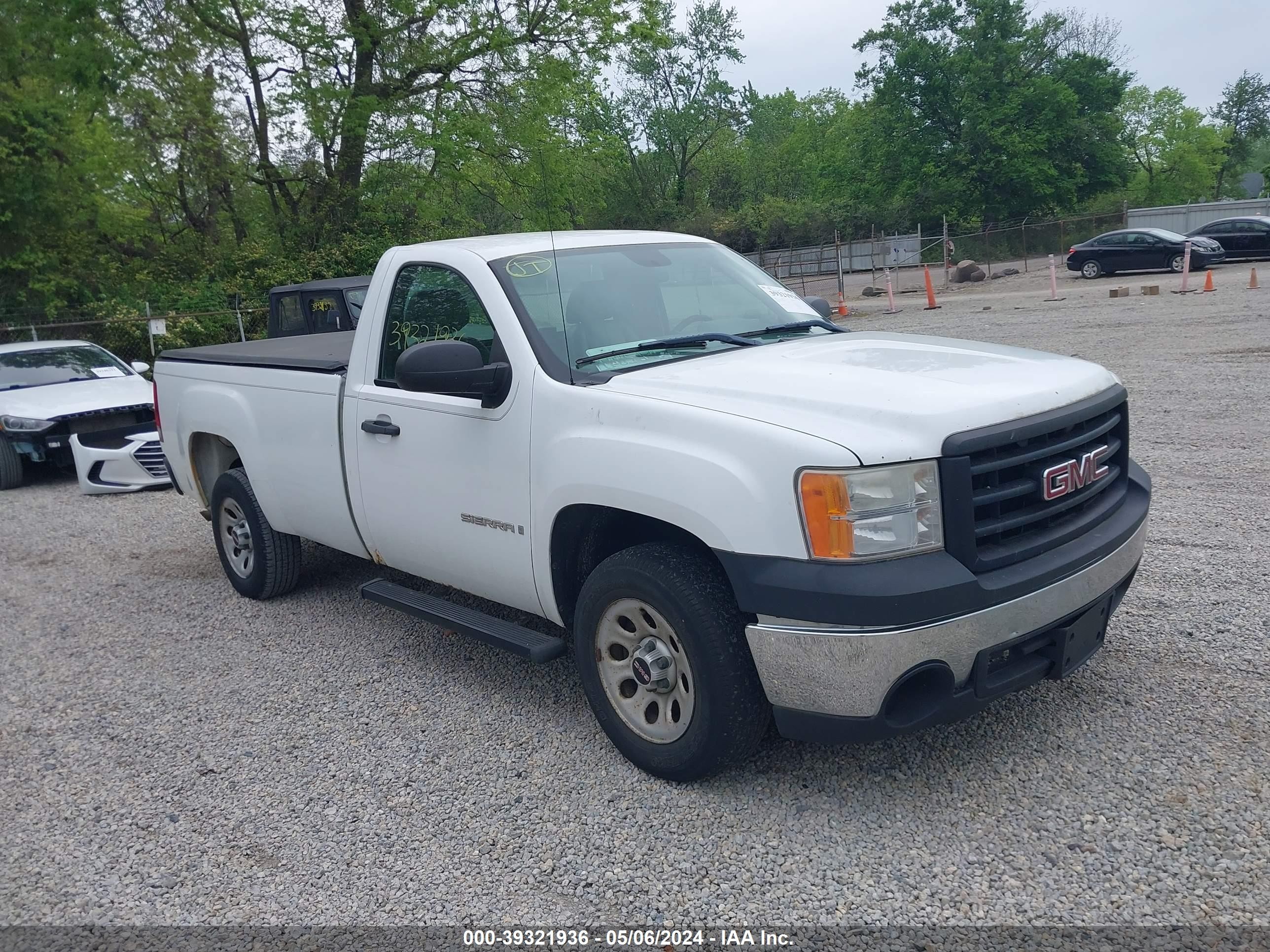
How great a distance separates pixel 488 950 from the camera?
2854 mm

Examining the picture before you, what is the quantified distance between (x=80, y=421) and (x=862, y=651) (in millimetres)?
10139

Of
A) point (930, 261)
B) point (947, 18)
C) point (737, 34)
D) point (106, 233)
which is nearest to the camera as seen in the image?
point (106, 233)

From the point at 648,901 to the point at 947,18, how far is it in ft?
191

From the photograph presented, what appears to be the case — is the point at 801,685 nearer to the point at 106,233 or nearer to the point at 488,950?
the point at 488,950

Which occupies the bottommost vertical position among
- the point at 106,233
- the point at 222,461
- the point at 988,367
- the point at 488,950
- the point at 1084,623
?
the point at 488,950

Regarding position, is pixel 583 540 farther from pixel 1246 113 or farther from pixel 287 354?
pixel 1246 113

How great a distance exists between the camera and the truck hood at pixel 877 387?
307 centimetres

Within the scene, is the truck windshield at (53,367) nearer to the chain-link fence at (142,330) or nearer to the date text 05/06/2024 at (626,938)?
the chain-link fence at (142,330)

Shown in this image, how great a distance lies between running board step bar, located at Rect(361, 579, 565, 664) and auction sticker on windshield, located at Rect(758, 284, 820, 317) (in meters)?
1.85

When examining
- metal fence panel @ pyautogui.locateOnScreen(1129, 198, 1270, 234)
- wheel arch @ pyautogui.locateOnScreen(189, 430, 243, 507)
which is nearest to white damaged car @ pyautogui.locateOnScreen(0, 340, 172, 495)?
wheel arch @ pyautogui.locateOnScreen(189, 430, 243, 507)

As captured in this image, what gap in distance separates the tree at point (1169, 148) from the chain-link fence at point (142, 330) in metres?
71.7

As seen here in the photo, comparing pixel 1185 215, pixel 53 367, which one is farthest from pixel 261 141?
pixel 1185 215

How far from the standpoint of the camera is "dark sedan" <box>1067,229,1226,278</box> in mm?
27938

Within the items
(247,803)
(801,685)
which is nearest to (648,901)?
(801,685)
